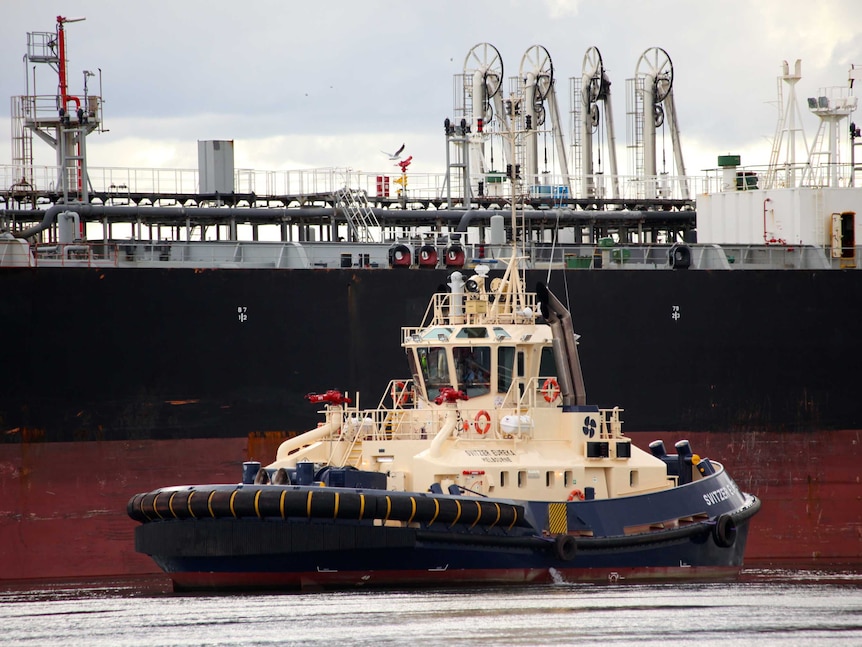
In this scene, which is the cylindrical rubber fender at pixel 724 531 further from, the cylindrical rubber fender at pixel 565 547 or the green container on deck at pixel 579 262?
the green container on deck at pixel 579 262

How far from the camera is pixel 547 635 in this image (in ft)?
44.1

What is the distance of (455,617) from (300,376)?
28.2 ft

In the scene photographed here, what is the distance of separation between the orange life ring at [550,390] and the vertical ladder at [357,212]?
8737 millimetres

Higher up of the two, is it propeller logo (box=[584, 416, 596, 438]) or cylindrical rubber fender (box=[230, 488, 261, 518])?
propeller logo (box=[584, 416, 596, 438])

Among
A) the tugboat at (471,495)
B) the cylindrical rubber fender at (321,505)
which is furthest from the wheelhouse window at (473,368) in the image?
the cylindrical rubber fender at (321,505)

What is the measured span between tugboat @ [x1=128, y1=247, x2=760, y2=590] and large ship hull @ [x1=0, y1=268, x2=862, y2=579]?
13.2 ft

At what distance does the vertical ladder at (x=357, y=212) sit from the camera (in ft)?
86.4

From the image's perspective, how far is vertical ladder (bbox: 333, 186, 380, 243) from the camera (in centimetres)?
Result: 2633

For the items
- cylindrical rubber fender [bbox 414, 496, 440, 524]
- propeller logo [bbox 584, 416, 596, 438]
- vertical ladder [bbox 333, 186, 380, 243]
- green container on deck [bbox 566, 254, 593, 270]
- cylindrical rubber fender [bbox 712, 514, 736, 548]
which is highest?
vertical ladder [bbox 333, 186, 380, 243]

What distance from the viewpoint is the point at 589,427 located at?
17484 mm

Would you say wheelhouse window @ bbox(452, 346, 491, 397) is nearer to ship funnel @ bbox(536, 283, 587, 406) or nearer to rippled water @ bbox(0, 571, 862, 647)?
ship funnel @ bbox(536, 283, 587, 406)

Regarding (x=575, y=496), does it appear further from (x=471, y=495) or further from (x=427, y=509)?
(x=427, y=509)

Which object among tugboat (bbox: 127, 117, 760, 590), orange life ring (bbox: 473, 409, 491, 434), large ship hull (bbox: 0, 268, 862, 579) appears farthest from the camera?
large ship hull (bbox: 0, 268, 862, 579)

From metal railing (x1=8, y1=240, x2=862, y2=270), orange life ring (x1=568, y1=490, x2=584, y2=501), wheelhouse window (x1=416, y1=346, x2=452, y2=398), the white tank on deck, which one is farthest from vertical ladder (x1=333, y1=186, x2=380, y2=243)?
orange life ring (x1=568, y1=490, x2=584, y2=501)
